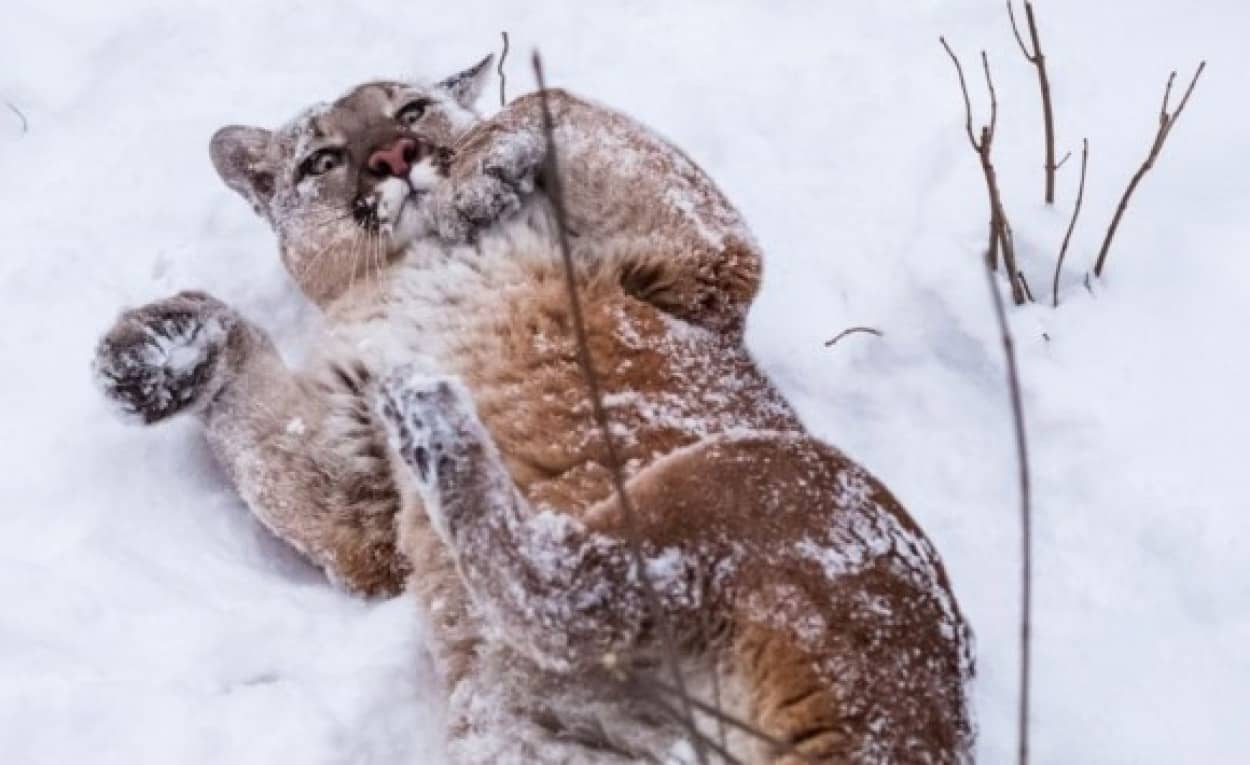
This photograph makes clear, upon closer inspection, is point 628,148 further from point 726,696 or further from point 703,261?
point 726,696

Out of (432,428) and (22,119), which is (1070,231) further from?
(22,119)

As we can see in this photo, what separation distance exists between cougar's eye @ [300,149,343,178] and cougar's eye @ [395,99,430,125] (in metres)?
0.25

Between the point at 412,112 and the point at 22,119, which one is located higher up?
the point at 412,112

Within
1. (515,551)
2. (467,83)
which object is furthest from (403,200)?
(515,551)

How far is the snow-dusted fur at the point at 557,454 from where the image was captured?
3.40 meters

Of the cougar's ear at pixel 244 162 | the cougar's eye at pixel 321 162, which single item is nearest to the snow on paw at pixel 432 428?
the cougar's eye at pixel 321 162

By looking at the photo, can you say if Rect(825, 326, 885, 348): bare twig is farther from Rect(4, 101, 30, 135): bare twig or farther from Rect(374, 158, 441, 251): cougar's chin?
Rect(4, 101, 30, 135): bare twig

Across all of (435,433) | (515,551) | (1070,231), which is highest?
(1070,231)

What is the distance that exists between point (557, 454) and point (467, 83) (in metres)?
1.99

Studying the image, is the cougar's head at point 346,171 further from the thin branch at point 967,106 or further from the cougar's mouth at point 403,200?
the thin branch at point 967,106

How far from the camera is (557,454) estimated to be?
4117 mm

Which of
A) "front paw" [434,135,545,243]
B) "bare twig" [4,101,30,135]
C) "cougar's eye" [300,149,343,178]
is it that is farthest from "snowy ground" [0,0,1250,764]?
"front paw" [434,135,545,243]

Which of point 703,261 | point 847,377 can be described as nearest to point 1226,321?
point 847,377

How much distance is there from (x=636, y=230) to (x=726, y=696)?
1780 millimetres
